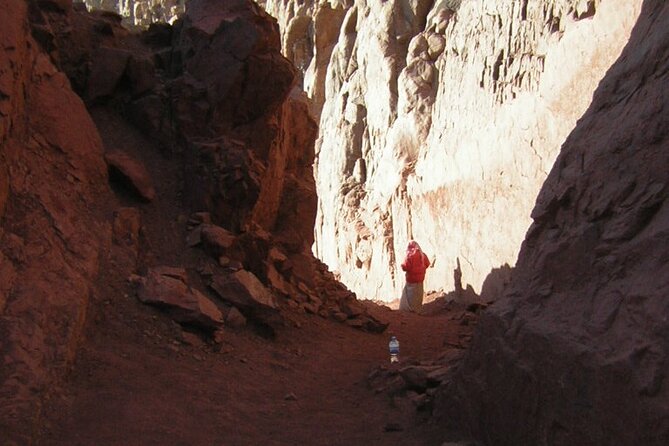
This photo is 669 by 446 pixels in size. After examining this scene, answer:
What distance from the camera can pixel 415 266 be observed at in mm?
10164

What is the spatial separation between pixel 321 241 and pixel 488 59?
10254 millimetres

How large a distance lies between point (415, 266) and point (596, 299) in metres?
7.41

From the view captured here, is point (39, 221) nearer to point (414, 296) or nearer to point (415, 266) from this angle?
point (415, 266)

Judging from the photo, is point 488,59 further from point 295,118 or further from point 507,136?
point 295,118

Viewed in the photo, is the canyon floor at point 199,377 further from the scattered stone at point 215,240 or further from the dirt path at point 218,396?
Answer: the scattered stone at point 215,240

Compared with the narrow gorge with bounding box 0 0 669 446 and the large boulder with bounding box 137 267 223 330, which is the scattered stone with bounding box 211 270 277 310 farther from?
the large boulder with bounding box 137 267 223 330

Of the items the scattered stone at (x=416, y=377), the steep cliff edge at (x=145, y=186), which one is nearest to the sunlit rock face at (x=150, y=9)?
Answer: the steep cliff edge at (x=145, y=186)

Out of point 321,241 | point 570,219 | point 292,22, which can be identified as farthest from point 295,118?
point 292,22

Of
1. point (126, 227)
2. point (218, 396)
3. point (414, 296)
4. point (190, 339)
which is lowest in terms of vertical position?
point (218, 396)

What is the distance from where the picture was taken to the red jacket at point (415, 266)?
10172mm

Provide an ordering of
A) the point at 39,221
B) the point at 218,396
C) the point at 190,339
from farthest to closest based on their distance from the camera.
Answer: the point at 190,339 < the point at 39,221 < the point at 218,396

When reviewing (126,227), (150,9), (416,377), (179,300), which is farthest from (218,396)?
(150,9)

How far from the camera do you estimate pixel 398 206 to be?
12.7m

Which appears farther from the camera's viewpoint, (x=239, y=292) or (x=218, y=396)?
(x=239, y=292)
